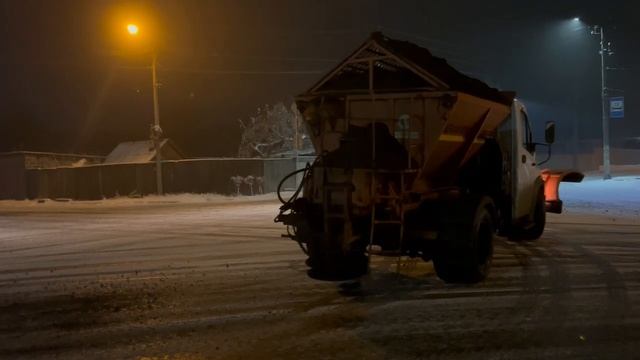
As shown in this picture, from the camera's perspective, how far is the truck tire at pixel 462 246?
820 centimetres

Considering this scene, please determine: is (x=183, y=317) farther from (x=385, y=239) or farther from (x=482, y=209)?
(x=482, y=209)

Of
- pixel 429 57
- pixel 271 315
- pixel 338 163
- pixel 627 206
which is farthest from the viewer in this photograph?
pixel 627 206

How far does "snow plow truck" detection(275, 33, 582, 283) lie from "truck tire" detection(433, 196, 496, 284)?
13 mm

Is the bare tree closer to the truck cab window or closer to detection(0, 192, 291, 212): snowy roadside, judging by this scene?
detection(0, 192, 291, 212): snowy roadside

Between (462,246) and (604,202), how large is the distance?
15670 millimetres

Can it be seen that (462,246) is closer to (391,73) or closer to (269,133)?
(391,73)

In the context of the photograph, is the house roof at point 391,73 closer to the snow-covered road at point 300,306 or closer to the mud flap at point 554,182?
the snow-covered road at point 300,306

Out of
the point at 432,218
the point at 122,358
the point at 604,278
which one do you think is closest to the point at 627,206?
the point at 604,278

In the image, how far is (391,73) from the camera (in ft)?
29.3

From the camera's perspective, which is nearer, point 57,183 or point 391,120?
point 391,120

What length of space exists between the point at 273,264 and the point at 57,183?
37.3 meters

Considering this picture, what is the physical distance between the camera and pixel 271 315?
22.9ft

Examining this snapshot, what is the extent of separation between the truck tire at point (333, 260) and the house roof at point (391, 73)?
6.74 feet

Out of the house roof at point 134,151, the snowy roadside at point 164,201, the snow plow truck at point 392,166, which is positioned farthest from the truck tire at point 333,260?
the house roof at point 134,151
